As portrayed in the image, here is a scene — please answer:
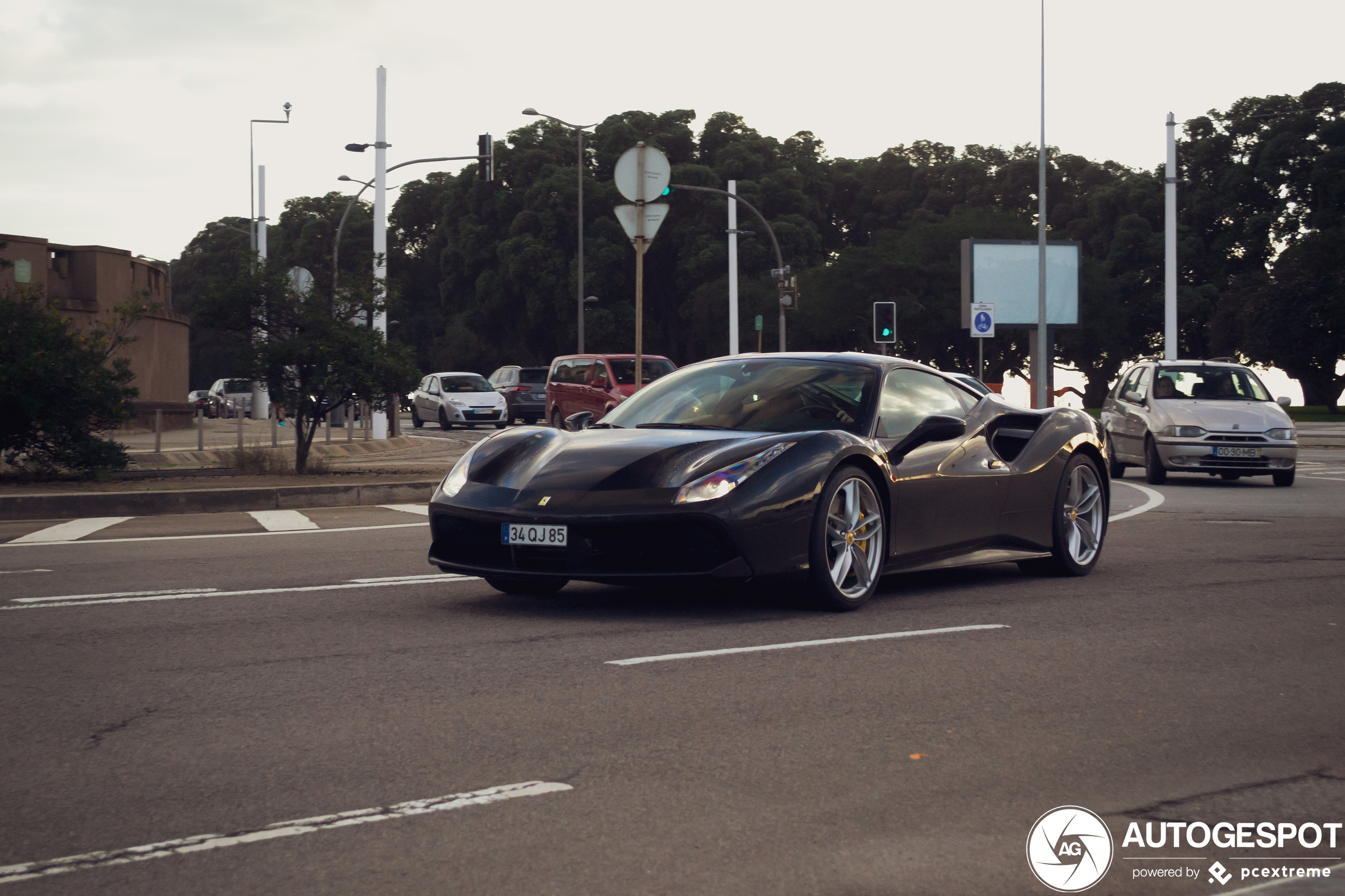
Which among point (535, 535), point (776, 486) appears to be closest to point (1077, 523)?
point (776, 486)

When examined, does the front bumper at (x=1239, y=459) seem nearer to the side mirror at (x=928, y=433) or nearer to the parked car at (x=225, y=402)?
the side mirror at (x=928, y=433)

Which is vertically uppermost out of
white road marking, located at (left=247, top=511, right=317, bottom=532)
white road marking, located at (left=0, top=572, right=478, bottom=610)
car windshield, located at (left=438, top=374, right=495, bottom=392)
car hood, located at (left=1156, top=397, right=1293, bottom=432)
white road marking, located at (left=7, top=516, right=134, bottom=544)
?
car windshield, located at (left=438, top=374, right=495, bottom=392)

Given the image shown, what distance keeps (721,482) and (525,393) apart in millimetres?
35845

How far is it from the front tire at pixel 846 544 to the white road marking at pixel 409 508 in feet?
21.9

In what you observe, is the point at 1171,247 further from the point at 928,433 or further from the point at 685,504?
the point at 685,504

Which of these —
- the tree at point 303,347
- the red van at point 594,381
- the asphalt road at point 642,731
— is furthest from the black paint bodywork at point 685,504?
the red van at point 594,381

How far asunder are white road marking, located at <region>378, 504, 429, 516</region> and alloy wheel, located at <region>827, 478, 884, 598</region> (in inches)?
263

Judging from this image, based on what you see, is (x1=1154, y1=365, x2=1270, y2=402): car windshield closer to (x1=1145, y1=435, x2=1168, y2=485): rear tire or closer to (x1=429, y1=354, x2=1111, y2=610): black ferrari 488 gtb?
(x1=1145, y1=435, x2=1168, y2=485): rear tire

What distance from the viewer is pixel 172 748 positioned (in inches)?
177

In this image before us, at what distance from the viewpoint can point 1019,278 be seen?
4478cm

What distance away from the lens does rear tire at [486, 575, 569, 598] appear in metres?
7.83

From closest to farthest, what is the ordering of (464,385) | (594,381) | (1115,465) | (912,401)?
(912,401)
(1115,465)
(594,381)
(464,385)

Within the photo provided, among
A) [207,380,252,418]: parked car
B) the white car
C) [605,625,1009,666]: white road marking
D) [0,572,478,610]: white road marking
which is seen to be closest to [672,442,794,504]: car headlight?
[605,625,1009,666]: white road marking

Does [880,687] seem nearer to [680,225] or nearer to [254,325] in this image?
[254,325]
